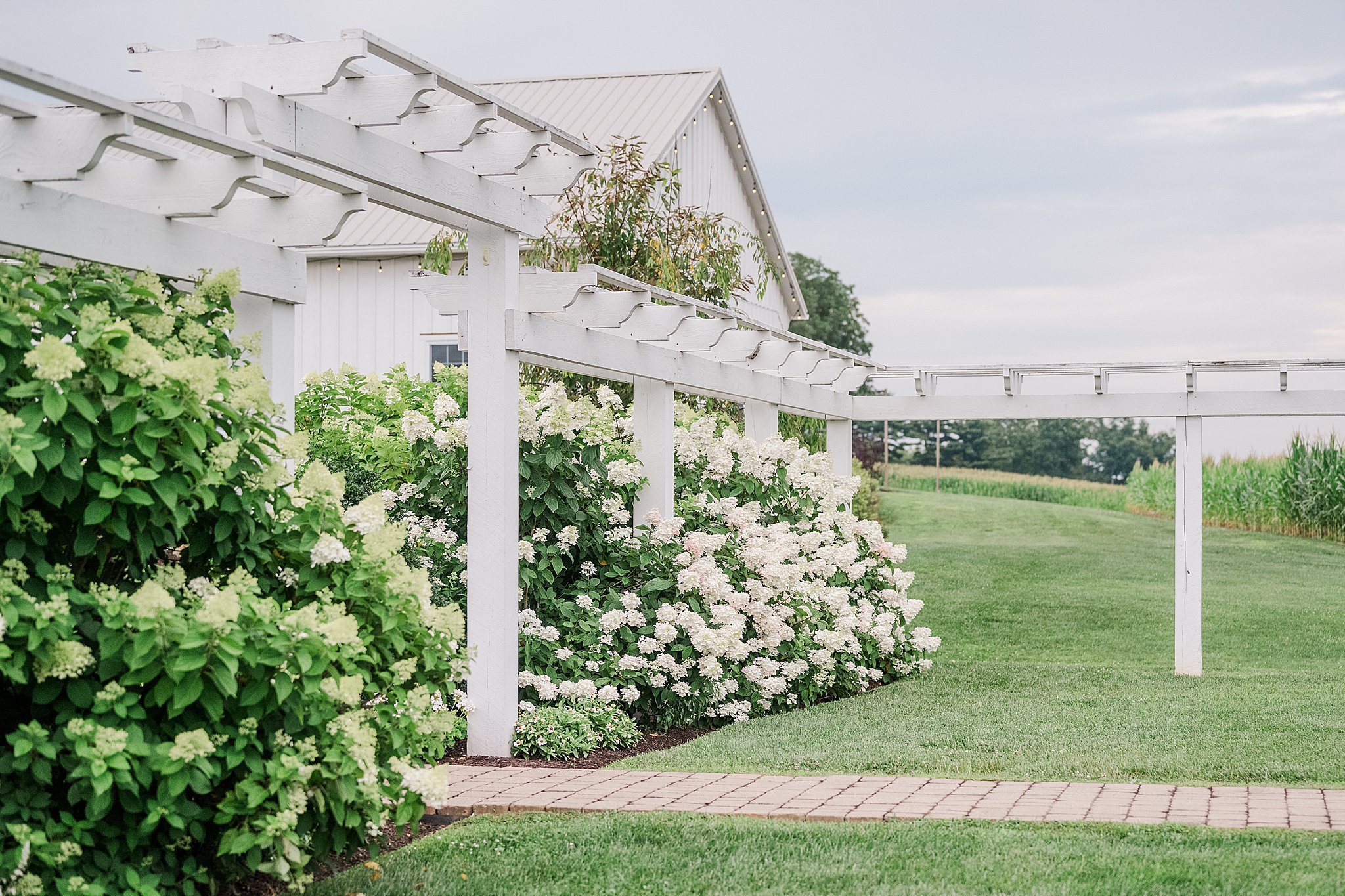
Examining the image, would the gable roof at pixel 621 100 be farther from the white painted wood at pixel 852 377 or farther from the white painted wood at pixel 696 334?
the white painted wood at pixel 696 334

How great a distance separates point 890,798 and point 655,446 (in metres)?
3.38

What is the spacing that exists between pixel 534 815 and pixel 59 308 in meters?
2.67

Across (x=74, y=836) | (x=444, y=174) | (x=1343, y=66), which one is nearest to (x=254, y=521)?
(x=74, y=836)

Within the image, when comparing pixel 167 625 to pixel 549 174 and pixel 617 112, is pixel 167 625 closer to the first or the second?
pixel 549 174

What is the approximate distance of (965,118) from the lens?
27.2 m

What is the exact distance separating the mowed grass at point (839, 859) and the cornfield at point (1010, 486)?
1070 inches

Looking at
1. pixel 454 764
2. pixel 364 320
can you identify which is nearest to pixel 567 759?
pixel 454 764

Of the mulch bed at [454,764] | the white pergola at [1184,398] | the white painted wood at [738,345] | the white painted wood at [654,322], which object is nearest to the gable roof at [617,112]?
the white pergola at [1184,398]

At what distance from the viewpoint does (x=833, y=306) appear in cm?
4272

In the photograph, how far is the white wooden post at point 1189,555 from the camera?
1047 cm

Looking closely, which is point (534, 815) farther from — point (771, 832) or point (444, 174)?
point (444, 174)

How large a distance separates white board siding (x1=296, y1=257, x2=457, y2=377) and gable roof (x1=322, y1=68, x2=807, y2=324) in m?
0.34

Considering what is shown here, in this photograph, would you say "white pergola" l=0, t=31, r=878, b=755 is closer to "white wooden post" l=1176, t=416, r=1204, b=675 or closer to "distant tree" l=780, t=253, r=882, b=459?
"white wooden post" l=1176, t=416, r=1204, b=675

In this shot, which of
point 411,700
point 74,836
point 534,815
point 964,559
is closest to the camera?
point 74,836
